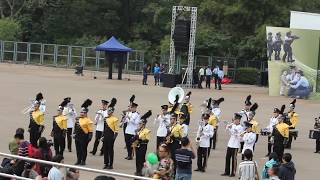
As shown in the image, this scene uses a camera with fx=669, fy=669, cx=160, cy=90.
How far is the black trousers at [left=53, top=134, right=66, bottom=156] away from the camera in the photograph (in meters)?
18.2

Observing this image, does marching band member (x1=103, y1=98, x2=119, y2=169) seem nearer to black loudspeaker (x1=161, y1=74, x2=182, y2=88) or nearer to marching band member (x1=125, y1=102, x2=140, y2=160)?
marching band member (x1=125, y1=102, x2=140, y2=160)

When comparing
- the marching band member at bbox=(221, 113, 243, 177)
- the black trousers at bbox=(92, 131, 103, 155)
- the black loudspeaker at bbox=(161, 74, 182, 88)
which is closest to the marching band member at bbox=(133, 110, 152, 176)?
the marching band member at bbox=(221, 113, 243, 177)

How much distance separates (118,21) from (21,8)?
10.5m

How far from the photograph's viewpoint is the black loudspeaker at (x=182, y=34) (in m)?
40.8

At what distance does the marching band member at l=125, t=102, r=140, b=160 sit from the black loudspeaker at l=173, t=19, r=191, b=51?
22.8 m

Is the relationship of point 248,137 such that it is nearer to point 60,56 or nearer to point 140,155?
point 140,155

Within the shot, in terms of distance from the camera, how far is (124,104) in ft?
101

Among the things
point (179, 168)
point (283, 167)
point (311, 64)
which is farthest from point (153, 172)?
point (311, 64)

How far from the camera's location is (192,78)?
42875 millimetres

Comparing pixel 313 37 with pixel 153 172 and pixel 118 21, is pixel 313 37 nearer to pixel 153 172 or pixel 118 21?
pixel 153 172

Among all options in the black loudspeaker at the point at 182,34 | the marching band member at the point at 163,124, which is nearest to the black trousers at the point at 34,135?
the marching band member at the point at 163,124

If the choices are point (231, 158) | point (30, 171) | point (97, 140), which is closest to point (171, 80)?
point (97, 140)

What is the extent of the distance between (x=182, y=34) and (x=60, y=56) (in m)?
21.4

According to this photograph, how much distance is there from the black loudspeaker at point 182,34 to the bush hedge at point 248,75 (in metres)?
12.8
